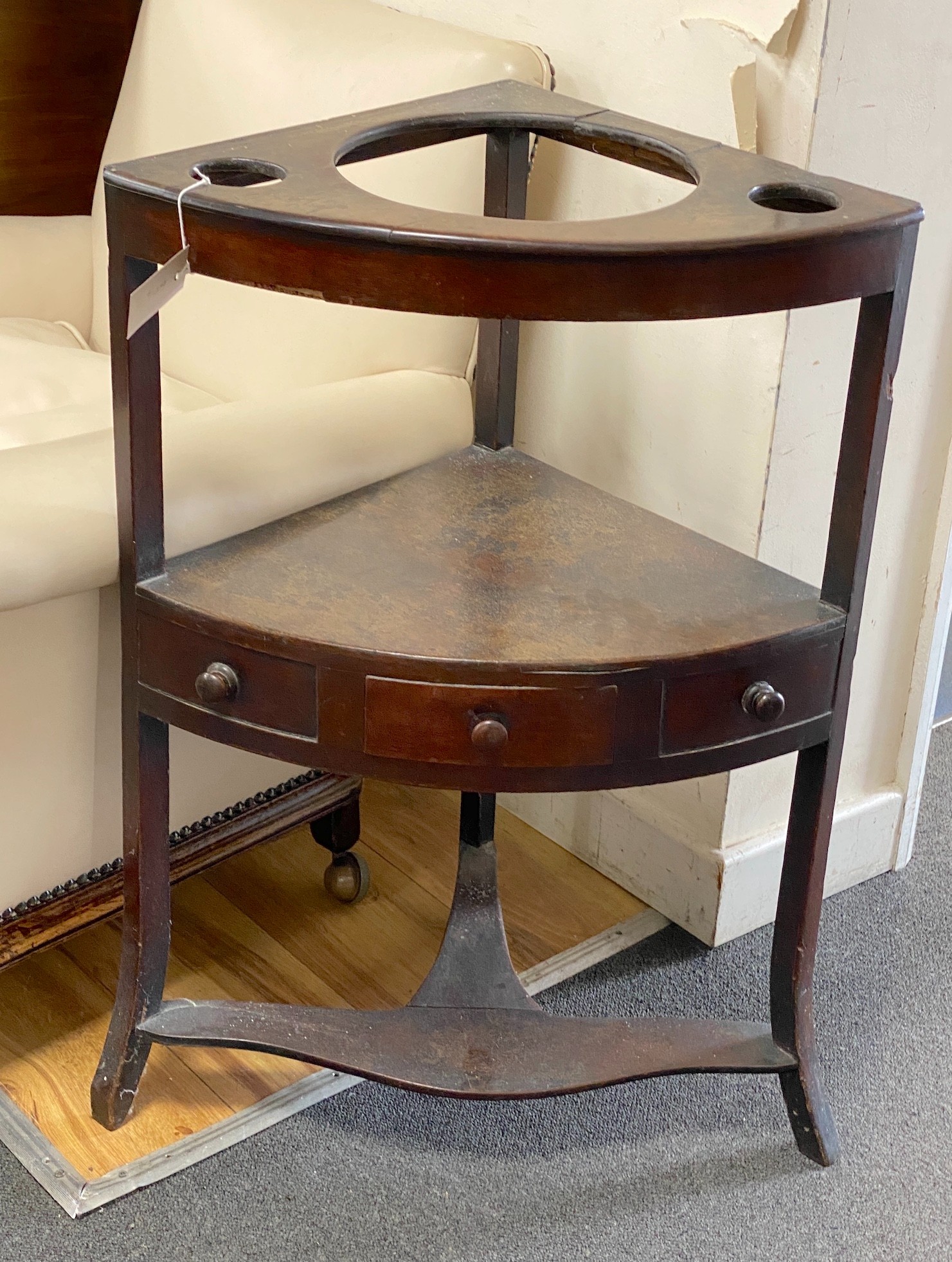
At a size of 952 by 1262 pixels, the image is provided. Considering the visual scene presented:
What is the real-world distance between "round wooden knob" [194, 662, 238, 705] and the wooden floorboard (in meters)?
0.42

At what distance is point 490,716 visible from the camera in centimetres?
96

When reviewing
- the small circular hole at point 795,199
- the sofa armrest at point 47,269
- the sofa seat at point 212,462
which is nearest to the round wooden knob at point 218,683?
the sofa seat at point 212,462

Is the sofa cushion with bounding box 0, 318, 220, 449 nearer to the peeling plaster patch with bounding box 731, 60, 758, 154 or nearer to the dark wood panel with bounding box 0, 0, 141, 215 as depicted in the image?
the dark wood panel with bounding box 0, 0, 141, 215

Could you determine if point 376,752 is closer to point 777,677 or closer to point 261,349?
point 777,677

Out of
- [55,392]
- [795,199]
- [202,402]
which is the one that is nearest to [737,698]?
[795,199]

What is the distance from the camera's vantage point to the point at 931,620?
4.83 feet

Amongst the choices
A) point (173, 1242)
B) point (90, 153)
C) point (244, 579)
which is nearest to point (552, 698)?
point (244, 579)

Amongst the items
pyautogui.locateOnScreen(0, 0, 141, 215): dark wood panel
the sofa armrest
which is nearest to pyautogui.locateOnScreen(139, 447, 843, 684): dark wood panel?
the sofa armrest

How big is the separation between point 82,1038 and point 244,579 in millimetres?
499

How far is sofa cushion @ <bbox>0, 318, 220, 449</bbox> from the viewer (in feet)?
4.40

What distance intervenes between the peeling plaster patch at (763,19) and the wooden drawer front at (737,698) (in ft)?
1.62

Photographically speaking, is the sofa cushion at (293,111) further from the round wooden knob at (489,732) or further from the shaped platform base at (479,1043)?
the shaped platform base at (479,1043)

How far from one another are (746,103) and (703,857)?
69 centimetres

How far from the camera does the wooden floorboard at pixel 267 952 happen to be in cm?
122
